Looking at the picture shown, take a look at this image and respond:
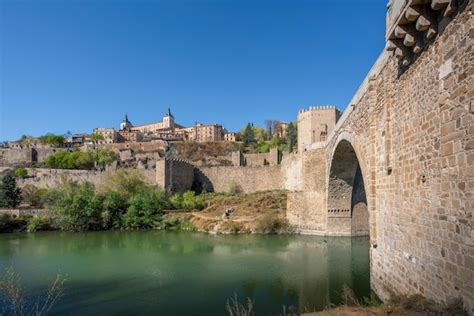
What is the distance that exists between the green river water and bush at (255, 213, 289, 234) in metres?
1.04

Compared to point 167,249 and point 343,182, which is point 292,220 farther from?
point 167,249

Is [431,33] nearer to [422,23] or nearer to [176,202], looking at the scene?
[422,23]

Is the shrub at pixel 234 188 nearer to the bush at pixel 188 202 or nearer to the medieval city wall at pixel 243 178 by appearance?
the medieval city wall at pixel 243 178

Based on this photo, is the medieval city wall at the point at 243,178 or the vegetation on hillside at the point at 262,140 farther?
the vegetation on hillside at the point at 262,140

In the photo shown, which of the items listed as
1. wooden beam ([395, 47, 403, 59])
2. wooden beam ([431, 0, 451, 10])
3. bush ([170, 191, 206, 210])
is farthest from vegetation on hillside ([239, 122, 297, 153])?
wooden beam ([431, 0, 451, 10])

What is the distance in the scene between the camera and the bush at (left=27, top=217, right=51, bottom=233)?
90.4ft

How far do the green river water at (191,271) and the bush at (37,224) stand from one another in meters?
5.02

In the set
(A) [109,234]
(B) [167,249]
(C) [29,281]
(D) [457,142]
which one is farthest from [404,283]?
(A) [109,234]

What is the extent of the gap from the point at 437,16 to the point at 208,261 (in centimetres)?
1281

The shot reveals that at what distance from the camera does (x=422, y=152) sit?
5527mm

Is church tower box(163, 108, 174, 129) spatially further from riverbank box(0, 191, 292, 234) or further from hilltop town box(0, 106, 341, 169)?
riverbank box(0, 191, 292, 234)

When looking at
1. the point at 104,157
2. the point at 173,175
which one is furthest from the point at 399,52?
the point at 104,157

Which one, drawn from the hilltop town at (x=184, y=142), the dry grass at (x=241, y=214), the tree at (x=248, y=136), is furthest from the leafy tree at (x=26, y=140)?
the dry grass at (x=241, y=214)

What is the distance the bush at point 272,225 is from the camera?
22.3 m
